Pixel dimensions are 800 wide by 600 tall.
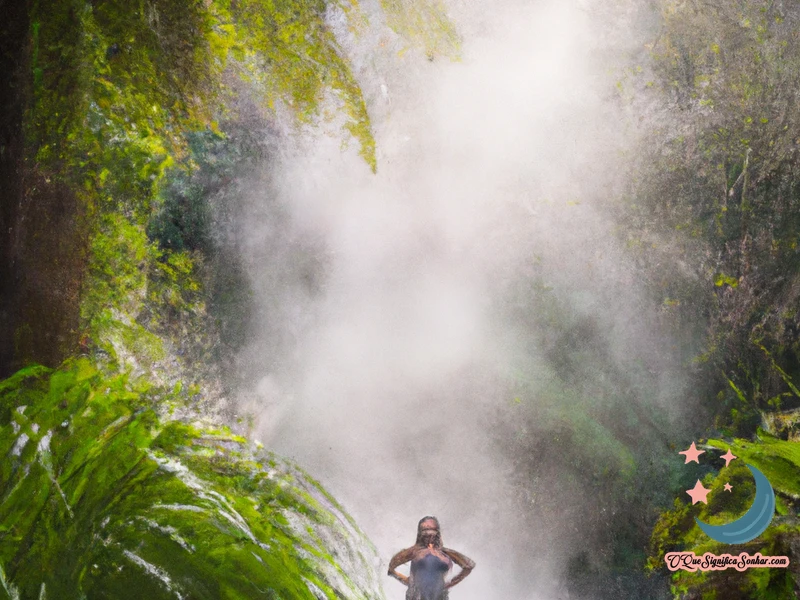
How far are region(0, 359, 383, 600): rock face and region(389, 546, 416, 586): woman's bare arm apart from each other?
95 mm

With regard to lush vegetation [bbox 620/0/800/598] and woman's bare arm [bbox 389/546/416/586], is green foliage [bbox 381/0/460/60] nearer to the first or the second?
lush vegetation [bbox 620/0/800/598]

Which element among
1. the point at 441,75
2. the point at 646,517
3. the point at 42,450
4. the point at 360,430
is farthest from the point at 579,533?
the point at 42,450

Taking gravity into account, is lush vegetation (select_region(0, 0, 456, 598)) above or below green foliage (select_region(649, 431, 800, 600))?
above

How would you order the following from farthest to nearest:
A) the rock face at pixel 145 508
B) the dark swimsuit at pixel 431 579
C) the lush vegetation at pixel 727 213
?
1. the lush vegetation at pixel 727 213
2. the dark swimsuit at pixel 431 579
3. the rock face at pixel 145 508

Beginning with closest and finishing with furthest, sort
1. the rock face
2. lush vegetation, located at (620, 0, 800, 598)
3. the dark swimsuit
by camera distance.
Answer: the rock face → the dark swimsuit → lush vegetation, located at (620, 0, 800, 598)

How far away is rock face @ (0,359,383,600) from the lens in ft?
7.39

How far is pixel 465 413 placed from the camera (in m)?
2.62

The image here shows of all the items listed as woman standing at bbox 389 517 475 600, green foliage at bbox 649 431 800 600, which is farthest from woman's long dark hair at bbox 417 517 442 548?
green foliage at bbox 649 431 800 600

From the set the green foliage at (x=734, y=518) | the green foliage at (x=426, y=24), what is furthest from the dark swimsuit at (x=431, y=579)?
the green foliage at (x=426, y=24)

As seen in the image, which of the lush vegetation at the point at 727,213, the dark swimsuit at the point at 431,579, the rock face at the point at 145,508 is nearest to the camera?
the rock face at the point at 145,508

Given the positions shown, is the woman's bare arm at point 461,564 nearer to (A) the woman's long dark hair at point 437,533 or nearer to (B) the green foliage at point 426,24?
(A) the woman's long dark hair at point 437,533

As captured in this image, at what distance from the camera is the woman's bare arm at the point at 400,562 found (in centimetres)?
254

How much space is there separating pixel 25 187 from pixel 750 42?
3.64 meters

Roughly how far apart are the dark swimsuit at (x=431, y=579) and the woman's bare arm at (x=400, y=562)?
61mm
